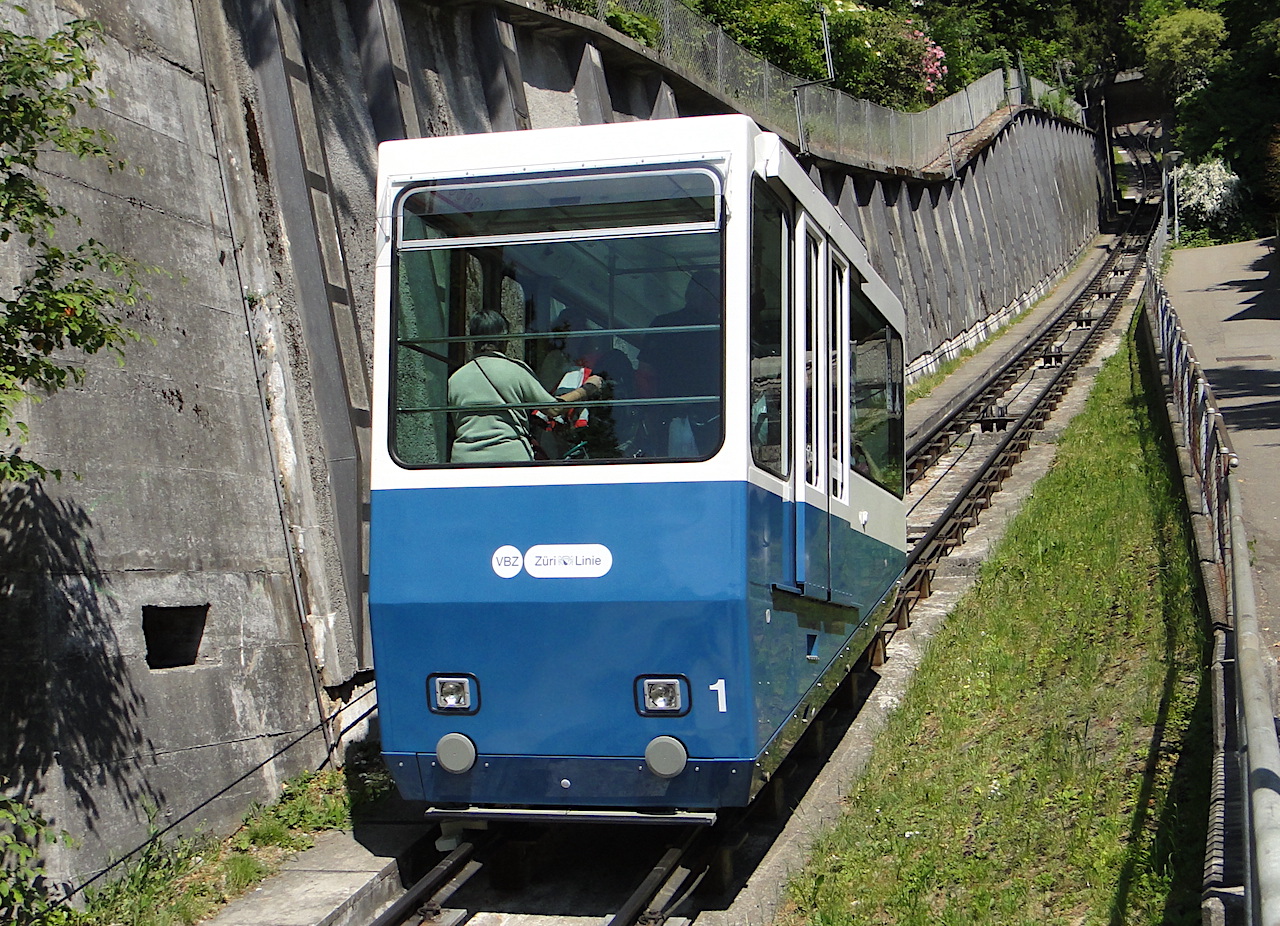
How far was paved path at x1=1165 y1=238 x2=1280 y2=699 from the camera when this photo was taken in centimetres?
1066

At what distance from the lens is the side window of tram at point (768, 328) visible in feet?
20.2

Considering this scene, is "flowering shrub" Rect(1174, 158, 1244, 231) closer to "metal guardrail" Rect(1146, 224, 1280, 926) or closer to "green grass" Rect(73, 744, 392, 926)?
"metal guardrail" Rect(1146, 224, 1280, 926)

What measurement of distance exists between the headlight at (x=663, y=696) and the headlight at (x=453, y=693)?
0.76m

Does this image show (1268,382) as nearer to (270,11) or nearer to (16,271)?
(270,11)

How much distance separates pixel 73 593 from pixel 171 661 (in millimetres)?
1032

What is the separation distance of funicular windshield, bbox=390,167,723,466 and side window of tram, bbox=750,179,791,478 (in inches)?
8.2

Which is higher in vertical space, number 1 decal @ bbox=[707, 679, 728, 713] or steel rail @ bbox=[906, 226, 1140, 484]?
steel rail @ bbox=[906, 226, 1140, 484]

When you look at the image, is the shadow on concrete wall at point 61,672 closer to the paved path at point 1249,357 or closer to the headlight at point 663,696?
the headlight at point 663,696

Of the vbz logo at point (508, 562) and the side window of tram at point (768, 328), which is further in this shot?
the side window of tram at point (768, 328)

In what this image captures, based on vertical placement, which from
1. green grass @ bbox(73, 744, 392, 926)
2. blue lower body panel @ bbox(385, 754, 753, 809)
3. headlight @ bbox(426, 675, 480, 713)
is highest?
headlight @ bbox(426, 675, 480, 713)

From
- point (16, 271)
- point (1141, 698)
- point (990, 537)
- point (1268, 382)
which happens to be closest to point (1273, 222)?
point (1268, 382)

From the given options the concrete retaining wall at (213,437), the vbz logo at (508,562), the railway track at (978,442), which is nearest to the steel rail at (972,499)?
the railway track at (978,442)

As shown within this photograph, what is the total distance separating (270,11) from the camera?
383 inches

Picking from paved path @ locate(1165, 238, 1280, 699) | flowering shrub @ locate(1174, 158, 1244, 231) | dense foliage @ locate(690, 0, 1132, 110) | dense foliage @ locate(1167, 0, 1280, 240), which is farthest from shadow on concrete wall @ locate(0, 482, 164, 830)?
flowering shrub @ locate(1174, 158, 1244, 231)
